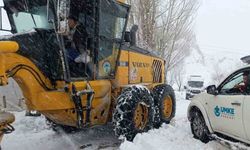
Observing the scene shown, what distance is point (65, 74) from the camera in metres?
7.00

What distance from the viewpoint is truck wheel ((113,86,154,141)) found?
7836 mm

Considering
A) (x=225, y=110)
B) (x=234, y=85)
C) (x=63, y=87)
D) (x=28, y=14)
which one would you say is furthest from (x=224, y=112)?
(x=28, y=14)

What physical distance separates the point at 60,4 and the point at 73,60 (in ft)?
4.45

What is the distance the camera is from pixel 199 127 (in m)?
8.47

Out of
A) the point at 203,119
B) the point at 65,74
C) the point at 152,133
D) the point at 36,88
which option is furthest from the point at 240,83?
the point at 36,88

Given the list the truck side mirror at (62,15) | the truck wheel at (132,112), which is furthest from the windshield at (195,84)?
the truck side mirror at (62,15)

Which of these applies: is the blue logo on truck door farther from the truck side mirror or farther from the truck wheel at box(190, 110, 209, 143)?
the truck side mirror

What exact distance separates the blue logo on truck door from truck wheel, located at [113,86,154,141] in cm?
153

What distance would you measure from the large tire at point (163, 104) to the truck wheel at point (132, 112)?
823 mm

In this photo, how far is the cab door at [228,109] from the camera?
697cm

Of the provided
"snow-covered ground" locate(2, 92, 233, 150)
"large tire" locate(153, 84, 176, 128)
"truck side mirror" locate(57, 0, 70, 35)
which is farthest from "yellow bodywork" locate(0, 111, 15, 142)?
"large tire" locate(153, 84, 176, 128)

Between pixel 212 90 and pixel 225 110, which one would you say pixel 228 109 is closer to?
pixel 225 110

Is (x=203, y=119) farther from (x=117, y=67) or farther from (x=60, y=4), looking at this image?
(x=60, y=4)

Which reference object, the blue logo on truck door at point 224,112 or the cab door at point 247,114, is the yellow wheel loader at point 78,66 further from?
the cab door at point 247,114
